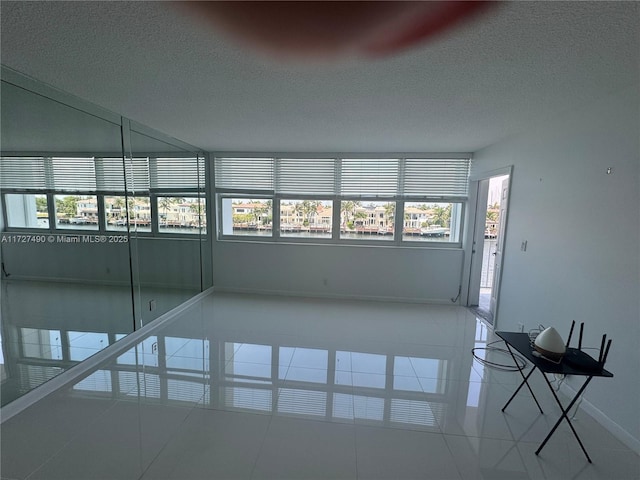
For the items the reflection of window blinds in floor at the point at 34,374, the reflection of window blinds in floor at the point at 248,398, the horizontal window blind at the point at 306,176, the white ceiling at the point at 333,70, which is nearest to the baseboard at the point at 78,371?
the reflection of window blinds in floor at the point at 34,374

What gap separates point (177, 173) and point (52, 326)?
237 centimetres

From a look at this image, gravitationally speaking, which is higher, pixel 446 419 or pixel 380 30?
pixel 380 30

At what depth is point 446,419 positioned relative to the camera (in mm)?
2201

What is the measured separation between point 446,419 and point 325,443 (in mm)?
985

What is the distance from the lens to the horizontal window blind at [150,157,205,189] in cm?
373

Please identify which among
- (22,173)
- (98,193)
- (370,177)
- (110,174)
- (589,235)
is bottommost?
(589,235)

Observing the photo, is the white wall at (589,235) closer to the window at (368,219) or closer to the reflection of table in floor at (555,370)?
the reflection of table in floor at (555,370)

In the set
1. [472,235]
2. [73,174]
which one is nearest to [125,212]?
[73,174]

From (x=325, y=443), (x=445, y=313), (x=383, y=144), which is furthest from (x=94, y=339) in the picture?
(x=445, y=313)

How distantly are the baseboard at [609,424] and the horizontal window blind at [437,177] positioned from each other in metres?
3.09

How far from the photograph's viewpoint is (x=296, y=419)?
2.15 meters

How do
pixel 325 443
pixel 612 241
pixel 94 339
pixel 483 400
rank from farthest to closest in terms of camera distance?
pixel 94 339 < pixel 483 400 < pixel 612 241 < pixel 325 443

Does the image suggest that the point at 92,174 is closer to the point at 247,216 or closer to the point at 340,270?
the point at 247,216

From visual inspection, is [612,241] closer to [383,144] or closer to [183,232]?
[383,144]
